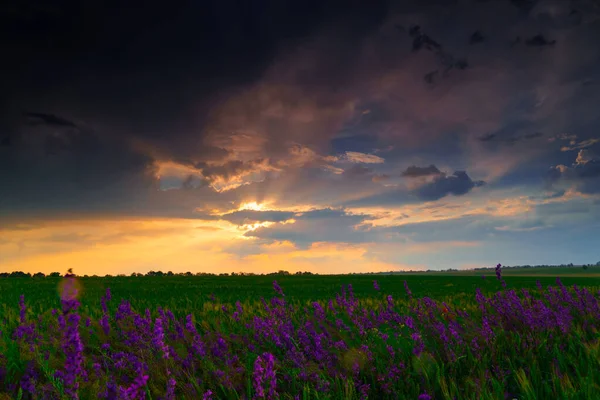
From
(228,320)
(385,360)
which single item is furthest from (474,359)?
(228,320)

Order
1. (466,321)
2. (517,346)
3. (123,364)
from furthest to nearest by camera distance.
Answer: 1. (466,321)
2. (517,346)
3. (123,364)

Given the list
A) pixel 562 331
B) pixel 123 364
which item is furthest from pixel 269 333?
pixel 562 331

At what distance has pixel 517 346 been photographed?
5.42 m

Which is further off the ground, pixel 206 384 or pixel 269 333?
pixel 269 333

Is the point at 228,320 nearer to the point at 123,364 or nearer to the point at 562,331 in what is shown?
the point at 123,364

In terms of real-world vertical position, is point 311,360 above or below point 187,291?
below

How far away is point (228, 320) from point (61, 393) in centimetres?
497

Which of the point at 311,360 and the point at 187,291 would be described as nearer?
the point at 311,360

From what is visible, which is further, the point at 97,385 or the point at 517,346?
the point at 517,346

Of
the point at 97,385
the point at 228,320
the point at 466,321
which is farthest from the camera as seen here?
the point at 228,320

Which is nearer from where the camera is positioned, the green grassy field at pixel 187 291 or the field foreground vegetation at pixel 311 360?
the field foreground vegetation at pixel 311 360

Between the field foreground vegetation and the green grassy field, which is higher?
the green grassy field

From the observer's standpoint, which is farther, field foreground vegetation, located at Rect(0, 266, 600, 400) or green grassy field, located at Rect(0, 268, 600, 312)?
green grassy field, located at Rect(0, 268, 600, 312)

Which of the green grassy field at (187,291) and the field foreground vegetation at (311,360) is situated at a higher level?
the green grassy field at (187,291)
